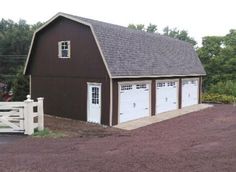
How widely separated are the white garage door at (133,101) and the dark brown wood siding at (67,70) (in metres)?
1.04

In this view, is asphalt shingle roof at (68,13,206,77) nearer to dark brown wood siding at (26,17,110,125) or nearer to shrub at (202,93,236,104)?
dark brown wood siding at (26,17,110,125)

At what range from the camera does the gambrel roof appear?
16031 millimetres

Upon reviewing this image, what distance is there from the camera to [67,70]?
→ 58.5 feet

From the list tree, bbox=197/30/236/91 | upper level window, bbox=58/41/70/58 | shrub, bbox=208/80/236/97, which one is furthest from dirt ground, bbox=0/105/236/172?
tree, bbox=197/30/236/91

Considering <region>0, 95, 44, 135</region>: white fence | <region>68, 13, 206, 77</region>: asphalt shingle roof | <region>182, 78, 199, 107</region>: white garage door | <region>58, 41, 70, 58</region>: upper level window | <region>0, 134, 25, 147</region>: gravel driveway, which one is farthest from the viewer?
<region>182, 78, 199, 107</region>: white garage door

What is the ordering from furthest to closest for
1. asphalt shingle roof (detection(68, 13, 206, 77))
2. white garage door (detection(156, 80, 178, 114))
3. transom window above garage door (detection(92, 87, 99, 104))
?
white garage door (detection(156, 80, 178, 114)), transom window above garage door (detection(92, 87, 99, 104)), asphalt shingle roof (detection(68, 13, 206, 77))

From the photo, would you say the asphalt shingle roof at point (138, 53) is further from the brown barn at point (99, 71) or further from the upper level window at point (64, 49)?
the upper level window at point (64, 49)

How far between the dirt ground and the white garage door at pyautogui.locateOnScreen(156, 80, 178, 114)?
15.9 ft

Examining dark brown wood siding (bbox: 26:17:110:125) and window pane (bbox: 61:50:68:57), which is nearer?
dark brown wood siding (bbox: 26:17:110:125)

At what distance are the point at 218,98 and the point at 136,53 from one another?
11.8m

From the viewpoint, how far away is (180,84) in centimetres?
2253

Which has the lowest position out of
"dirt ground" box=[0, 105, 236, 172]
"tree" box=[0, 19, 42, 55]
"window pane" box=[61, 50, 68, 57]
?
"dirt ground" box=[0, 105, 236, 172]

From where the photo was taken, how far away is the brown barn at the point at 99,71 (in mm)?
16000

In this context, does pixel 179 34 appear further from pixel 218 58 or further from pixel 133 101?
pixel 133 101
